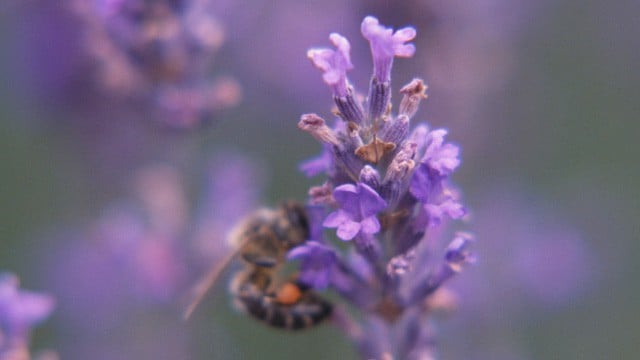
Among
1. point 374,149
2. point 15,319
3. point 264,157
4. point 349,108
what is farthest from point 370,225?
point 264,157

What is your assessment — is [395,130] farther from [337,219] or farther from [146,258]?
[146,258]

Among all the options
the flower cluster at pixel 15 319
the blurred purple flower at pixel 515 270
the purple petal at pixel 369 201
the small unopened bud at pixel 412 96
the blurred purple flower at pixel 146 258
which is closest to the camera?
the purple petal at pixel 369 201

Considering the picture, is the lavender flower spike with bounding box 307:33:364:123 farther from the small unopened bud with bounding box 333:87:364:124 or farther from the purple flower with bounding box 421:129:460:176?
the purple flower with bounding box 421:129:460:176

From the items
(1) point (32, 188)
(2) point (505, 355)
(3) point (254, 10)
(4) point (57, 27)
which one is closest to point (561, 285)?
(2) point (505, 355)

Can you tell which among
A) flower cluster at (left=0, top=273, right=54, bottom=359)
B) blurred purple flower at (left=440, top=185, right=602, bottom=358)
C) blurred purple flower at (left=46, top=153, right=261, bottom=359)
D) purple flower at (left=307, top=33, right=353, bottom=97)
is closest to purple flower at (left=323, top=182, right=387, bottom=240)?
purple flower at (left=307, top=33, right=353, bottom=97)

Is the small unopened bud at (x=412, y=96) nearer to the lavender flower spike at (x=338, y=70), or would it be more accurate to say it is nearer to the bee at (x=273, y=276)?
the lavender flower spike at (x=338, y=70)

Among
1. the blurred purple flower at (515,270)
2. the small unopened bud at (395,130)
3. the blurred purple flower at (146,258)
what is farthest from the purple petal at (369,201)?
the blurred purple flower at (515,270)

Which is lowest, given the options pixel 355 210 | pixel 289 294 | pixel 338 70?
pixel 289 294
